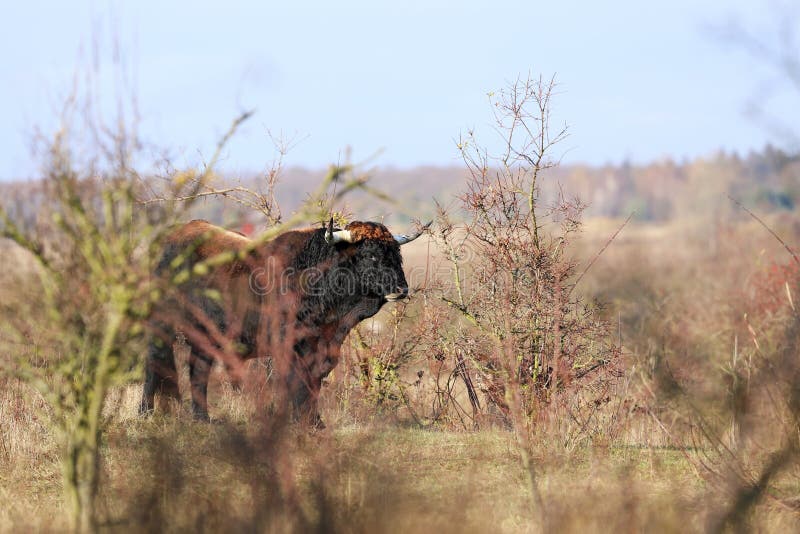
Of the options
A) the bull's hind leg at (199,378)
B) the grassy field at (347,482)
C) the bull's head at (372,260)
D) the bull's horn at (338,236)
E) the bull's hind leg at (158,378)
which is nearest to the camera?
the grassy field at (347,482)

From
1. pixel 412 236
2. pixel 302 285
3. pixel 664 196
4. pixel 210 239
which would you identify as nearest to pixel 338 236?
pixel 302 285

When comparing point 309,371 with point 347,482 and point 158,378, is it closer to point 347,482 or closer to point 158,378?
point 158,378

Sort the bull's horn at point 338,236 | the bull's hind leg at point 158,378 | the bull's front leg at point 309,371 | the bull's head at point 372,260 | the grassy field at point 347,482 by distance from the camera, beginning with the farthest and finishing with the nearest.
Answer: the bull's hind leg at point 158,378
the bull's head at point 372,260
the bull's horn at point 338,236
the bull's front leg at point 309,371
the grassy field at point 347,482

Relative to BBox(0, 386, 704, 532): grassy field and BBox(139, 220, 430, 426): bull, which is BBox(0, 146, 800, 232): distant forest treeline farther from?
BBox(0, 386, 704, 532): grassy field

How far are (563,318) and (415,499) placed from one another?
390 cm

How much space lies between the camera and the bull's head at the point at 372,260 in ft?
36.2

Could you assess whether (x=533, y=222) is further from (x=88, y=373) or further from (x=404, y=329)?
(x=88, y=373)

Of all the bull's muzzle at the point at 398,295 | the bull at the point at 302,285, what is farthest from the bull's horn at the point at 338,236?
the bull's muzzle at the point at 398,295

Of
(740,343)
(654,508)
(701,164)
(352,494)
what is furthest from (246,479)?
(701,164)

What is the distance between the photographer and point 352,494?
259 inches

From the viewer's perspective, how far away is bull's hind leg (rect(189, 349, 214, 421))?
35.5ft

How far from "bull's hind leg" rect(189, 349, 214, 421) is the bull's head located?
1.88 metres

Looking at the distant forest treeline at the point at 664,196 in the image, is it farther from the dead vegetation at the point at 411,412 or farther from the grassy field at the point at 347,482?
the grassy field at the point at 347,482

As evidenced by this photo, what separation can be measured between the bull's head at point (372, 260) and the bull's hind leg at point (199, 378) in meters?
1.88
